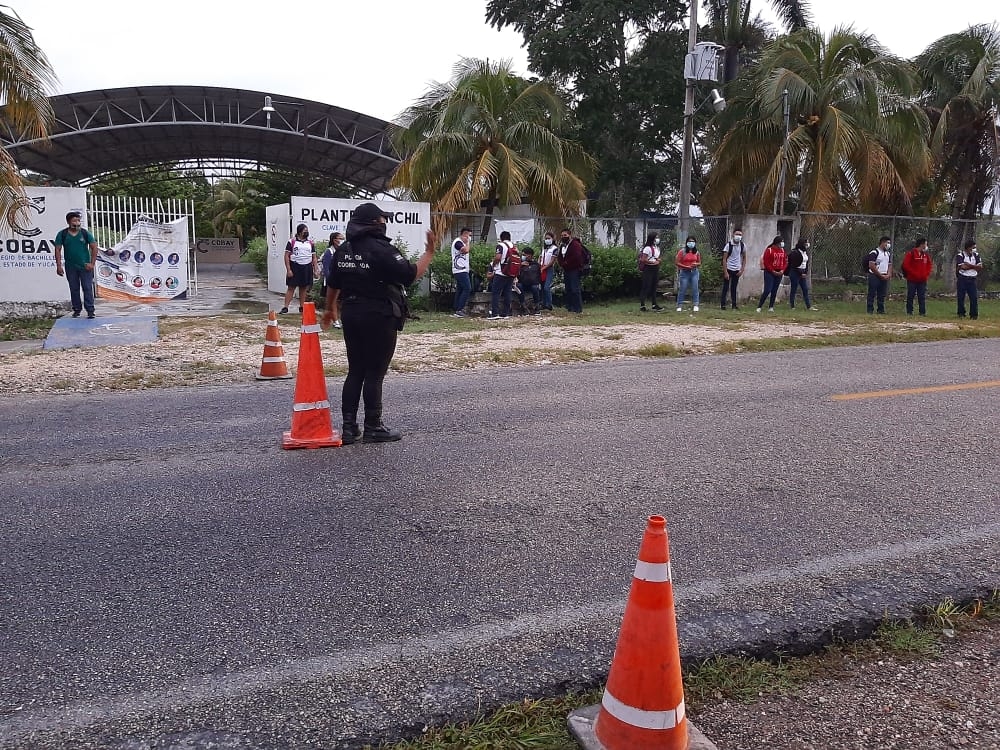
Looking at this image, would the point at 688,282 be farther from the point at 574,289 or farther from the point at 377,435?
the point at 377,435

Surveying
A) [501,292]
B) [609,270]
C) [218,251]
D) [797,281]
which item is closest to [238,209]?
[218,251]

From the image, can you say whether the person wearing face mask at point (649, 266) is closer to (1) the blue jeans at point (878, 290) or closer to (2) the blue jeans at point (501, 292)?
(2) the blue jeans at point (501, 292)

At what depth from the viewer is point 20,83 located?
11656mm

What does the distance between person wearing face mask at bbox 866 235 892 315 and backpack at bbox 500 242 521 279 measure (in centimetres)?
732

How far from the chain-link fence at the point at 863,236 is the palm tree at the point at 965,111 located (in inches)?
10.1

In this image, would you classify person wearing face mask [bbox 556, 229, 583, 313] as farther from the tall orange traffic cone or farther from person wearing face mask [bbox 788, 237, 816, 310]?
the tall orange traffic cone

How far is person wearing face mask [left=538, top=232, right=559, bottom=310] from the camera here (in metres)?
15.8

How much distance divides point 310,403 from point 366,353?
20.5 inches

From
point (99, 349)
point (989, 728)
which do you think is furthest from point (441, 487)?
point (99, 349)

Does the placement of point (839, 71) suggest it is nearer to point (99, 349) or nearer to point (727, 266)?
point (727, 266)

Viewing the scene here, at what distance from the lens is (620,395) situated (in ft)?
25.6

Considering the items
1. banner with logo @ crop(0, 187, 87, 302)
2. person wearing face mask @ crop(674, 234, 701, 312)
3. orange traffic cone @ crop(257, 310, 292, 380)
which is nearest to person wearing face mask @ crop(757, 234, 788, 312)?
person wearing face mask @ crop(674, 234, 701, 312)

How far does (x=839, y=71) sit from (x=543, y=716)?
20.2m

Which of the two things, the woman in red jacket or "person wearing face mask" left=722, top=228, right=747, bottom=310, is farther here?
"person wearing face mask" left=722, top=228, right=747, bottom=310
